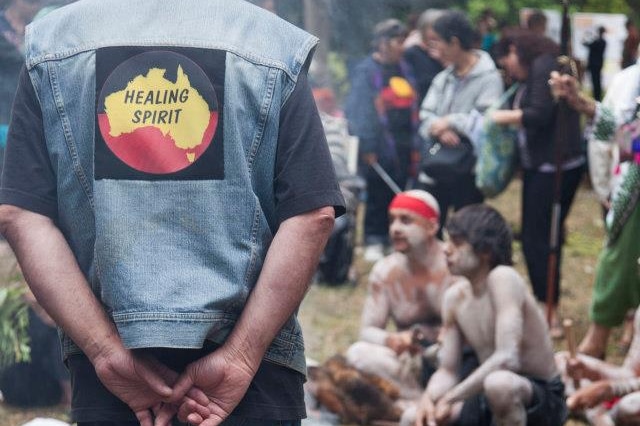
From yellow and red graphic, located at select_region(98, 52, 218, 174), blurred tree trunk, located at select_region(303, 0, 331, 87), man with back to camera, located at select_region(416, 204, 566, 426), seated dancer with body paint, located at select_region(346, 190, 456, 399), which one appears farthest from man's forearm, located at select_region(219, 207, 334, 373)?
blurred tree trunk, located at select_region(303, 0, 331, 87)

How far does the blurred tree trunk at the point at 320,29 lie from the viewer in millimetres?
5844

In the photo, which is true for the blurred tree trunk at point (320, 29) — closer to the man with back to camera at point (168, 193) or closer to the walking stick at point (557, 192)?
the walking stick at point (557, 192)

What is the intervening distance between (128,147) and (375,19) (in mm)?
5988

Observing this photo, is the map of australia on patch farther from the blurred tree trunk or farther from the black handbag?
the black handbag

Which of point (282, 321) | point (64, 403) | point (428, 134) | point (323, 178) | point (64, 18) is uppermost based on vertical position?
point (64, 18)

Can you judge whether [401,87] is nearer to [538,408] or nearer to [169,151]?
[538,408]

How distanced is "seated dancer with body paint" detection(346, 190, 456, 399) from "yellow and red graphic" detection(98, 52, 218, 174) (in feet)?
9.72

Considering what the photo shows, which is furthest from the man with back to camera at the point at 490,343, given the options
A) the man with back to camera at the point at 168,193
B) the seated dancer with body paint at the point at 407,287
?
the man with back to camera at the point at 168,193

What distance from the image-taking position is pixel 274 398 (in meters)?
2.05

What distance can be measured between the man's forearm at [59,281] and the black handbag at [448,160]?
4.89 metres

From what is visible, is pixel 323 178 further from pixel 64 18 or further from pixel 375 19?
pixel 375 19

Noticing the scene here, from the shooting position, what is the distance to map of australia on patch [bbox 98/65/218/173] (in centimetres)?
198

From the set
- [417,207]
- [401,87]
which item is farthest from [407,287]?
[401,87]

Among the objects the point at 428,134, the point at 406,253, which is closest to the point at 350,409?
the point at 406,253
